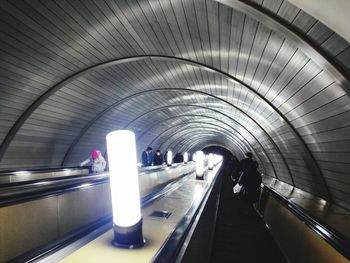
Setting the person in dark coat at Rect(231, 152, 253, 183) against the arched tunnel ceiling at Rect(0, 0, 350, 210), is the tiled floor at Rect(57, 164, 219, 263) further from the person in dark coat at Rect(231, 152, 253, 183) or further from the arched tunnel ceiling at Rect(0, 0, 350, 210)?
the person in dark coat at Rect(231, 152, 253, 183)

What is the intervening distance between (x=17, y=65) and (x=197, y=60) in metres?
4.67

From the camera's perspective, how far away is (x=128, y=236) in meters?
2.45

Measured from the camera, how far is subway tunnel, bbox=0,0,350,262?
421 centimetres

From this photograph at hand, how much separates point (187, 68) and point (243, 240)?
5.45 m

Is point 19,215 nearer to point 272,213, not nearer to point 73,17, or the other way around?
point 73,17

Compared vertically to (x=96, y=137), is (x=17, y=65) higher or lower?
higher

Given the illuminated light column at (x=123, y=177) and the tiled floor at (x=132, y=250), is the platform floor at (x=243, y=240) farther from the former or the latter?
the illuminated light column at (x=123, y=177)

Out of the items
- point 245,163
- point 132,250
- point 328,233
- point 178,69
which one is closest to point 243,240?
point 245,163

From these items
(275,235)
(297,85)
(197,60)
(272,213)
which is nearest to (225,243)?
(275,235)

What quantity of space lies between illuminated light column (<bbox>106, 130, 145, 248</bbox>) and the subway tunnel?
2280 mm

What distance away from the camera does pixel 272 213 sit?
888cm

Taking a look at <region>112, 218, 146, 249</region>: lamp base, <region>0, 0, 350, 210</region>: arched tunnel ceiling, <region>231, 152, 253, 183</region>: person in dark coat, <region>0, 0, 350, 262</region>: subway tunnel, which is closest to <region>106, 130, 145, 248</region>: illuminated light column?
<region>112, 218, 146, 249</region>: lamp base

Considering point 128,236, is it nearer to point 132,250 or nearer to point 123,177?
point 132,250

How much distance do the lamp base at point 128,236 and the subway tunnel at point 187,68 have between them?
8.90 feet
